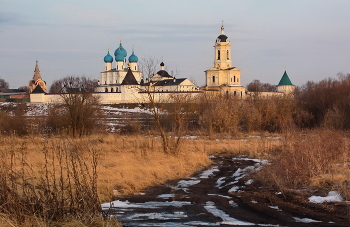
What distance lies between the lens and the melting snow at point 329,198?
7863 millimetres

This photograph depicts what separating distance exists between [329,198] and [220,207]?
2112 mm

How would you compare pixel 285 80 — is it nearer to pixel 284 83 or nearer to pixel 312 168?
pixel 284 83

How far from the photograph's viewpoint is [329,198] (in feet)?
26.2

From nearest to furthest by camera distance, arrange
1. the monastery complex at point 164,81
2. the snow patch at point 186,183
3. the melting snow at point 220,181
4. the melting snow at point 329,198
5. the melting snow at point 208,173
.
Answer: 1. the melting snow at point 329,198
2. the snow patch at point 186,183
3. the melting snow at point 220,181
4. the melting snow at point 208,173
5. the monastery complex at point 164,81

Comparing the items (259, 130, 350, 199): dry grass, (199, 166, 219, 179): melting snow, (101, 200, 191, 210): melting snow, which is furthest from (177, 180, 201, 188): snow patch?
(101, 200, 191, 210): melting snow

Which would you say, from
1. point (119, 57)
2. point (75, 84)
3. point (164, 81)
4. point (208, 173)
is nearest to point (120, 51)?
point (119, 57)

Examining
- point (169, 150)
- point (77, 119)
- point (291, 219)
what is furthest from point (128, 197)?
point (77, 119)

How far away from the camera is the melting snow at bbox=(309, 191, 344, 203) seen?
25.8ft

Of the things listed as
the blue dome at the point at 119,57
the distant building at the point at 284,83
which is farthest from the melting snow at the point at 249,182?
the distant building at the point at 284,83

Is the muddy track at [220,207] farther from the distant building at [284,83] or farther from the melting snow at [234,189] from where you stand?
the distant building at [284,83]

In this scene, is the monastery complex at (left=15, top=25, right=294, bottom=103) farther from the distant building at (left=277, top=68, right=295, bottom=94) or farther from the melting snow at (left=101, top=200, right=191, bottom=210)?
the melting snow at (left=101, top=200, right=191, bottom=210)

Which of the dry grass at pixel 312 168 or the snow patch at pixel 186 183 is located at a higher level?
the dry grass at pixel 312 168

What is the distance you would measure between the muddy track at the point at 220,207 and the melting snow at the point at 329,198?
22cm

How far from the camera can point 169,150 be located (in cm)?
1508
